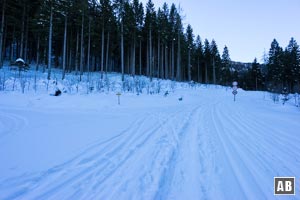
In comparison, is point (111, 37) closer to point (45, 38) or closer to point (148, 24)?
point (148, 24)

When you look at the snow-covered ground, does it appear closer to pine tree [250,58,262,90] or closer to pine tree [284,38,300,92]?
pine tree [284,38,300,92]

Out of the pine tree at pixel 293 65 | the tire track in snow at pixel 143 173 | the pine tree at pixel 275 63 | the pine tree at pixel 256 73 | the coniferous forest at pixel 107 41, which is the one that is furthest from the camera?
the pine tree at pixel 256 73

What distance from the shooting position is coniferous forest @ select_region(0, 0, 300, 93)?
2709 cm

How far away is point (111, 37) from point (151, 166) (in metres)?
34.7

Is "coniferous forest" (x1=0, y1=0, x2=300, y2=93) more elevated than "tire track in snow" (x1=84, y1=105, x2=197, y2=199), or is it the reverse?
"coniferous forest" (x1=0, y1=0, x2=300, y2=93)

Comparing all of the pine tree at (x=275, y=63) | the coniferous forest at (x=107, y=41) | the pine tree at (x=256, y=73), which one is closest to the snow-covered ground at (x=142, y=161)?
the coniferous forest at (x=107, y=41)

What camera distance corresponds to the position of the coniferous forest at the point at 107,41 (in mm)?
27094

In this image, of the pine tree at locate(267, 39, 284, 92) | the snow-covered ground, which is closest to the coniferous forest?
the pine tree at locate(267, 39, 284, 92)

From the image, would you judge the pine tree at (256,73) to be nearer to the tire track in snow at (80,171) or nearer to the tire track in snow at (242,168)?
the tire track in snow at (242,168)

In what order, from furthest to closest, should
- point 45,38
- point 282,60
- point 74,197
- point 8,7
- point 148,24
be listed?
point 282,60 → point 148,24 → point 45,38 → point 8,7 → point 74,197

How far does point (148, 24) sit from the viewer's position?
38.2 m

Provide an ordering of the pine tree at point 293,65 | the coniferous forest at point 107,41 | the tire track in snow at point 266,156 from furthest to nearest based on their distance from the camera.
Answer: the pine tree at point 293,65 < the coniferous forest at point 107,41 < the tire track in snow at point 266,156

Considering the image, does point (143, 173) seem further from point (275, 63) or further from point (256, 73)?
point (256, 73)

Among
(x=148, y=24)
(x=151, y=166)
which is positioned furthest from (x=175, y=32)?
Result: (x=151, y=166)
